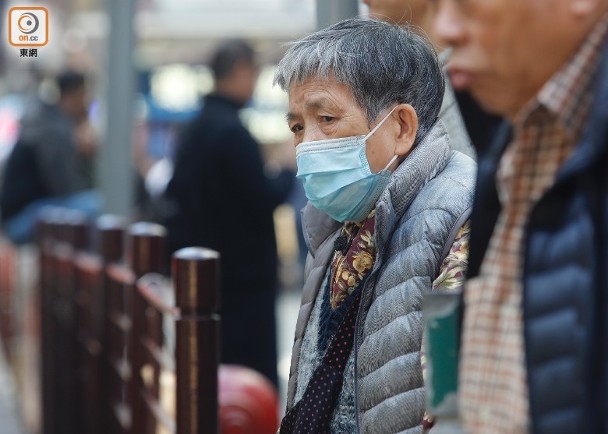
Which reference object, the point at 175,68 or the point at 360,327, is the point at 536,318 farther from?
the point at 175,68

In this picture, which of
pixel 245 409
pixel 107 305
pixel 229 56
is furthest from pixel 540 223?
pixel 229 56

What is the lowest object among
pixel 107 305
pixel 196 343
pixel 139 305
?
pixel 107 305

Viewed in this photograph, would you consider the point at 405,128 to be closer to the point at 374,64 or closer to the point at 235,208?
the point at 374,64

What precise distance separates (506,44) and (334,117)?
50.4 inches

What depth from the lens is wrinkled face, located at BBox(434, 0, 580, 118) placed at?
178 centimetres

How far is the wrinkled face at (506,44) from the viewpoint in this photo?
1780 millimetres

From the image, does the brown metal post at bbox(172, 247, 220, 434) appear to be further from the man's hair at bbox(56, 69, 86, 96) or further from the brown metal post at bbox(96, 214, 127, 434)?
the man's hair at bbox(56, 69, 86, 96)

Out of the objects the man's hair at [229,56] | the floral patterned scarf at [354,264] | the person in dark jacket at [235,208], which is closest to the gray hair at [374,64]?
the floral patterned scarf at [354,264]

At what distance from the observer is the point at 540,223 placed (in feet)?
5.77

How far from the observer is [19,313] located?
11555 millimetres

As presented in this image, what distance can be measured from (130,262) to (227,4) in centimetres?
1449

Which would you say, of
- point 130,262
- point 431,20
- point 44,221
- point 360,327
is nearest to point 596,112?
→ point 360,327

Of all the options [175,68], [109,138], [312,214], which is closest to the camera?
[312,214]

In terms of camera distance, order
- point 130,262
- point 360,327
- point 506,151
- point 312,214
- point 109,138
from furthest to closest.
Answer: point 109,138 < point 130,262 < point 312,214 < point 360,327 < point 506,151
